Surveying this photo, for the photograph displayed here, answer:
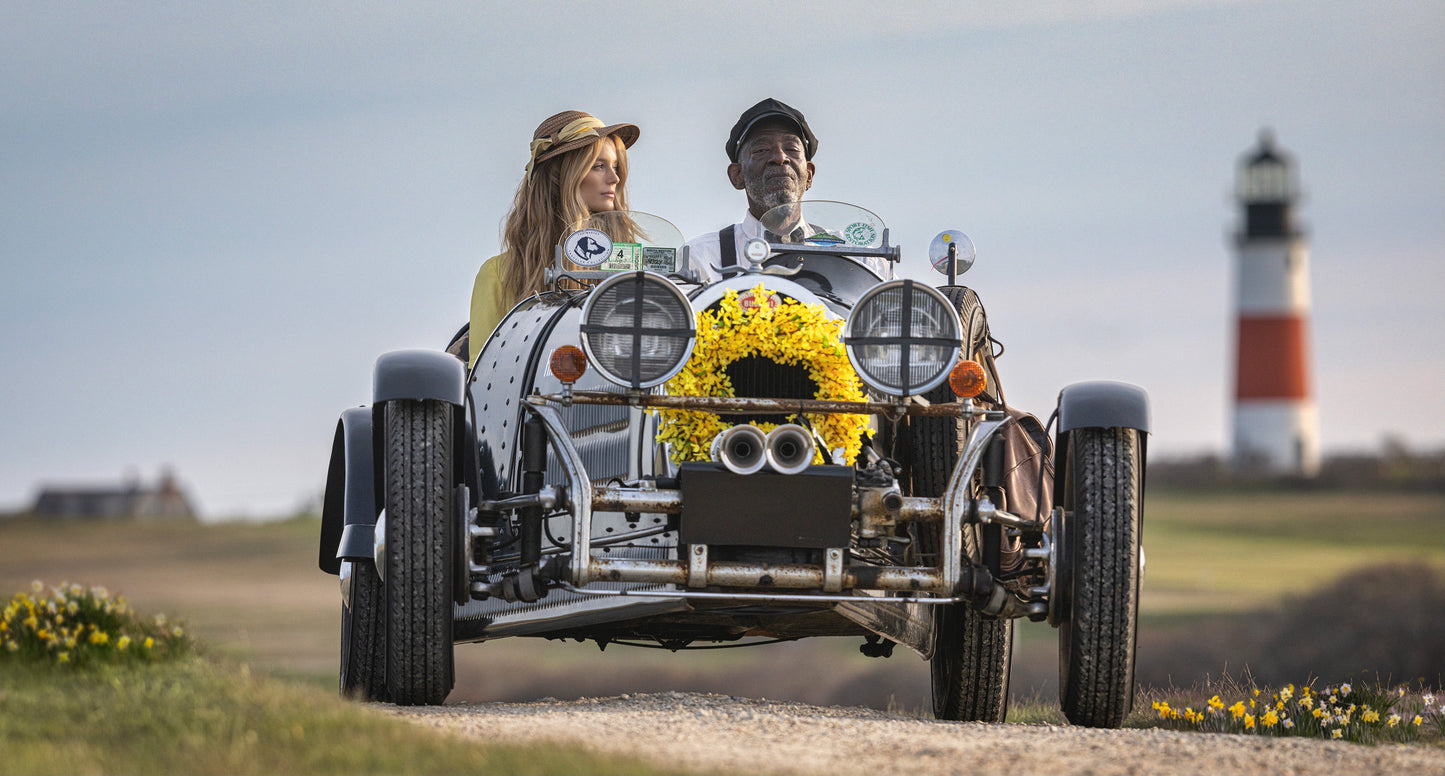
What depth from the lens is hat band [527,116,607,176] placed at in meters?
9.73

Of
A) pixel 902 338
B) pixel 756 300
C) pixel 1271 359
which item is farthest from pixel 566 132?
pixel 1271 359

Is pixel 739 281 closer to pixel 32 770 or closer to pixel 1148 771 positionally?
pixel 1148 771

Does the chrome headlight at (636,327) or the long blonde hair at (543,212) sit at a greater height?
the long blonde hair at (543,212)

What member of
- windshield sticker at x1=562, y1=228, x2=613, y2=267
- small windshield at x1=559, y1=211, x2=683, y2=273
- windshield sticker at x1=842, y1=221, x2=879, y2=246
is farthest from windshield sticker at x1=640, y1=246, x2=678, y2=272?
windshield sticker at x1=842, y1=221, x2=879, y2=246

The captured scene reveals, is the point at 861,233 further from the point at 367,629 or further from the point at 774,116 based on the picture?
the point at 367,629

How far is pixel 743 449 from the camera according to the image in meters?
6.56

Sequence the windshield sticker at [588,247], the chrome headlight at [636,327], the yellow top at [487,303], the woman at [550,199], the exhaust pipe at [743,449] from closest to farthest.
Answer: the exhaust pipe at [743,449], the chrome headlight at [636,327], the windshield sticker at [588,247], the yellow top at [487,303], the woman at [550,199]

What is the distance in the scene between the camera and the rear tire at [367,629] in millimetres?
7816

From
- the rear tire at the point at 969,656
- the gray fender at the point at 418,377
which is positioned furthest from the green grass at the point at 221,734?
the rear tire at the point at 969,656

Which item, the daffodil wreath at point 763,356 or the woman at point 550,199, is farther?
the woman at point 550,199

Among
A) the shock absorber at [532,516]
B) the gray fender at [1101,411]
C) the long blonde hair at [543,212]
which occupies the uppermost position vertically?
the long blonde hair at [543,212]

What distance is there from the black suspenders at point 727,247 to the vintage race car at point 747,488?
1296 millimetres

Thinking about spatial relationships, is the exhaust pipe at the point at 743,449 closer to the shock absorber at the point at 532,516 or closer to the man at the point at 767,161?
the shock absorber at the point at 532,516

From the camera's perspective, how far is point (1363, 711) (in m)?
8.04
